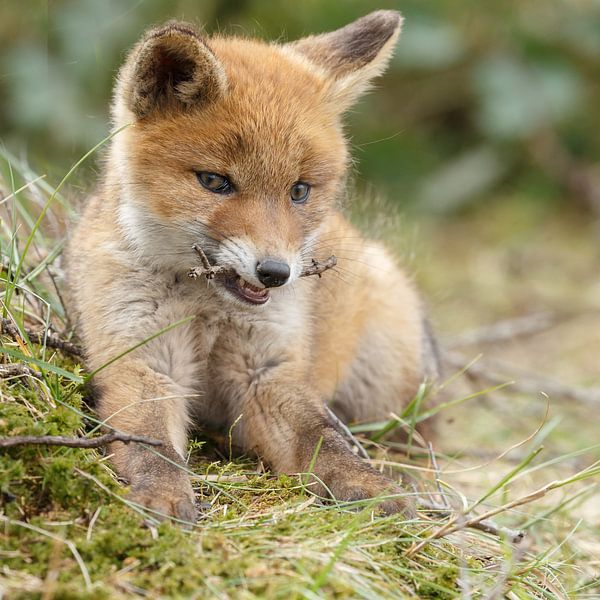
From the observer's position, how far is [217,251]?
11.9ft

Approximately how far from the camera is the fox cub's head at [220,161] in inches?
141

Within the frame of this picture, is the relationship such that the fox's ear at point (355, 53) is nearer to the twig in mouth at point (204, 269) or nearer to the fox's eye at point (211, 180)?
the fox's eye at point (211, 180)

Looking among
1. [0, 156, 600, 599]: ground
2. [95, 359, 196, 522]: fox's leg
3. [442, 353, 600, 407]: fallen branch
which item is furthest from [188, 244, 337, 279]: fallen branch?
[442, 353, 600, 407]: fallen branch

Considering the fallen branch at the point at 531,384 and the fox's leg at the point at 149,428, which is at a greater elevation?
the fox's leg at the point at 149,428

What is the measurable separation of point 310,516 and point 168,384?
0.90 m

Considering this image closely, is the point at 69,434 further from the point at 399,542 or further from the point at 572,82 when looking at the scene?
the point at 572,82

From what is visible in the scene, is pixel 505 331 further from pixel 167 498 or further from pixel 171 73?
pixel 167 498

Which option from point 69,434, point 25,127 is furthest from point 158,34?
point 25,127

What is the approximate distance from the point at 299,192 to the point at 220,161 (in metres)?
0.45

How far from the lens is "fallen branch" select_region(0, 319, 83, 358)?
3601 millimetres

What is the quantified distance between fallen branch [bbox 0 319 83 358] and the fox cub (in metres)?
0.09

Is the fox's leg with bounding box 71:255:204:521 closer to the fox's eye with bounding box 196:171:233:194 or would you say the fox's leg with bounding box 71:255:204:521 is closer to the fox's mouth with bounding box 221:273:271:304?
the fox's mouth with bounding box 221:273:271:304

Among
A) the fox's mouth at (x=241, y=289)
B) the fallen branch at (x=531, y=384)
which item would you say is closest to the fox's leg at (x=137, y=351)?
the fox's mouth at (x=241, y=289)

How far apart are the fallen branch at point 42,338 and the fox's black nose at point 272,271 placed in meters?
0.97
